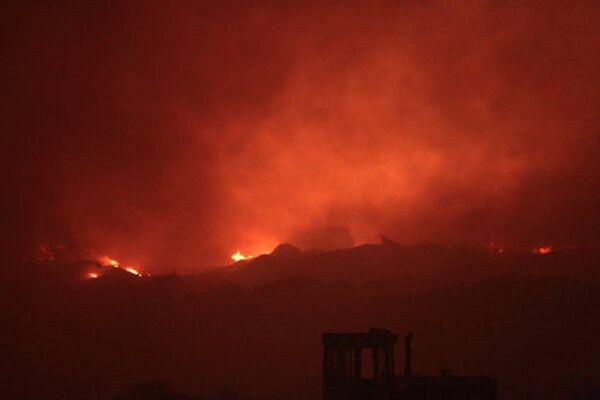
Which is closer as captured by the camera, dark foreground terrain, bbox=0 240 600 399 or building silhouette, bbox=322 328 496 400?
building silhouette, bbox=322 328 496 400

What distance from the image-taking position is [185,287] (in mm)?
69812

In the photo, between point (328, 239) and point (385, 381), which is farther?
point (328, 239)

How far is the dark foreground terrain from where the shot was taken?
156 ft

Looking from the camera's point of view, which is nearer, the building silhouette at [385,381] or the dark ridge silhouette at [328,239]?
the building silhouette at [385,381]

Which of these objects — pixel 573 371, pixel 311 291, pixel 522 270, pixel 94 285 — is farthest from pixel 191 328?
pixel 522 270

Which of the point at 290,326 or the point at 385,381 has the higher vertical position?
the point at 290,326

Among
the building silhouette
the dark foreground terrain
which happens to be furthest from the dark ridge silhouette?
the building silhouette

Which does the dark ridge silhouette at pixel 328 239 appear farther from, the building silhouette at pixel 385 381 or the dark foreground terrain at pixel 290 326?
the building silhouette at pixel 385 381

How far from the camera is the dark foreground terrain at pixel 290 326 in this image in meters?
47.6

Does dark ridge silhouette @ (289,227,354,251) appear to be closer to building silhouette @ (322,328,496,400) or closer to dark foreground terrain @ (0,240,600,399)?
dark foreground terrain @ (0,240,600,399)

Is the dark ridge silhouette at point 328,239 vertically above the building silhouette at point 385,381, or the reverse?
the dark ridge silhouette at point 328,239

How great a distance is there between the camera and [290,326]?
187 ft

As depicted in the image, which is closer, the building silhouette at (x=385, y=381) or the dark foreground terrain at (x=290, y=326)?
the building silhouette at (x=385, y=381)

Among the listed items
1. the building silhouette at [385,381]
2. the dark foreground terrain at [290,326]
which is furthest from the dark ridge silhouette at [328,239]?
the building silhouette at [385,381]
